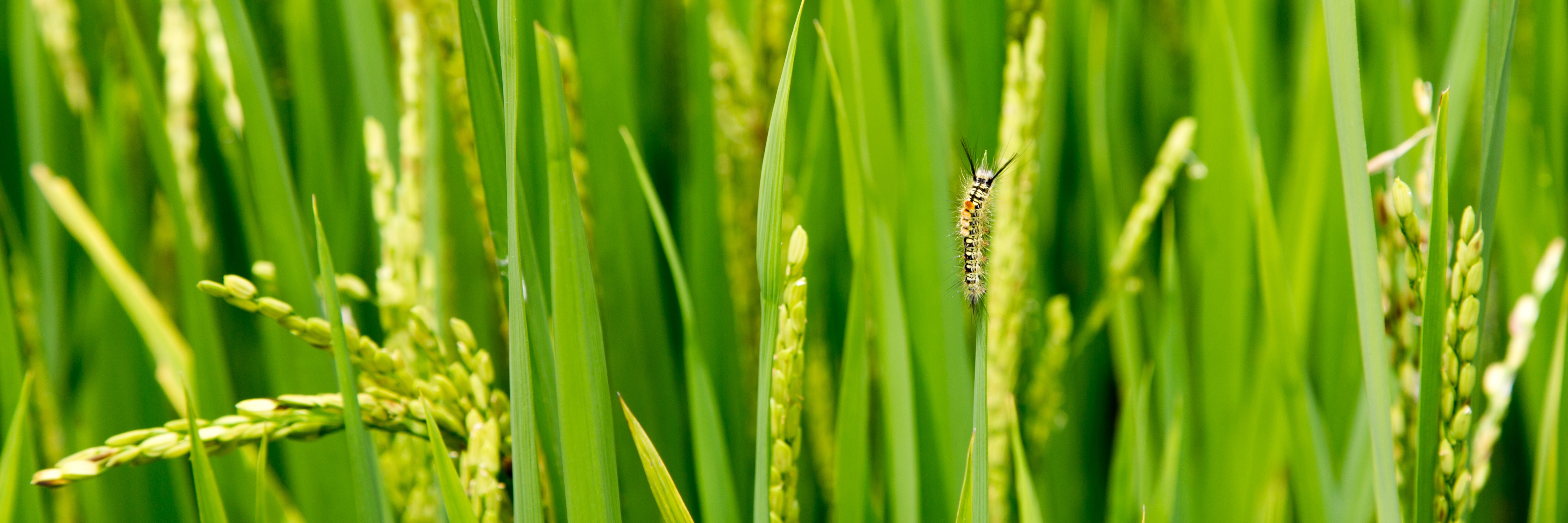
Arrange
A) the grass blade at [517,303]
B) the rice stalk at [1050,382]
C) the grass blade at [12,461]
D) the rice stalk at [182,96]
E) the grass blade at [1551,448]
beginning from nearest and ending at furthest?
the grass blade at [517,303] → the grass blade at [12,461] → the grass blade at [1551,448] → the rice stalk at [1050,382] → the rice stalk at [182,96]

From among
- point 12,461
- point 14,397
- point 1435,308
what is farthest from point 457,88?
point 1435,308

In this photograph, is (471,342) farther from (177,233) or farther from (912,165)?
(177,233)

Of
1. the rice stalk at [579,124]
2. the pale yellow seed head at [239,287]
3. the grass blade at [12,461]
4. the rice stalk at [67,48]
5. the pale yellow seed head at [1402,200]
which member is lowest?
the grass blade at [12,461]

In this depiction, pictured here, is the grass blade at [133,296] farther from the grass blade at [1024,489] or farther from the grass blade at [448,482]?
the grass blade at [1024,489]

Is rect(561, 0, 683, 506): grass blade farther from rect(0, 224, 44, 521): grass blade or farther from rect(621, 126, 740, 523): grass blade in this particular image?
rect(0, 224, 44, 521): grass blade

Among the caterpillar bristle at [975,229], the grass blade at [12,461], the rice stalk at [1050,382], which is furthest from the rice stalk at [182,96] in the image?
the rice stalk at [1050,382]

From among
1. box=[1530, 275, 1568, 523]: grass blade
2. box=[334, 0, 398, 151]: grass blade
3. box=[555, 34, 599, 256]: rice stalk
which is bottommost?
box=[1530, 275, 1568, 523]: grass blade

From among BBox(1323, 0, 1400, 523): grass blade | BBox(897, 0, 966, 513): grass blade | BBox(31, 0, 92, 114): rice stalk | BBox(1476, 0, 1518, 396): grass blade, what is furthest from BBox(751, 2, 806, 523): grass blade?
BBox(31, 0, 92, 114): rice stalk
